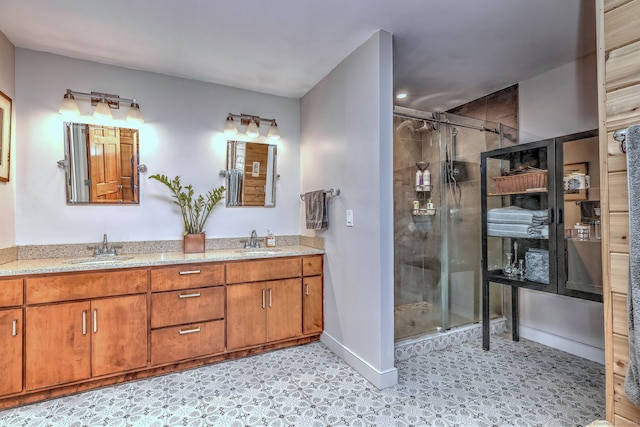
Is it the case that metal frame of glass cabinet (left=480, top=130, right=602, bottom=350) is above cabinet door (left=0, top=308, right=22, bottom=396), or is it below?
above

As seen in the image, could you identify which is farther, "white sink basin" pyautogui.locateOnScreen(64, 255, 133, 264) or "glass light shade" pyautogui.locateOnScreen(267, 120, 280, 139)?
"glass light shade" pyautogui.locateOnScreen(267, 120, 280, 139)

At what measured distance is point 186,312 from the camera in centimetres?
244

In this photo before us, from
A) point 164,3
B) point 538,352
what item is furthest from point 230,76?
point 538,352

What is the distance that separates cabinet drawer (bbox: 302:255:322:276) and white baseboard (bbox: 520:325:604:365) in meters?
2.00

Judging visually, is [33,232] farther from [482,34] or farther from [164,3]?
[482,34]

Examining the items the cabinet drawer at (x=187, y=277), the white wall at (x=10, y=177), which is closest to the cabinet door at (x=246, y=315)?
the cabinet drawer at (x=187, y=277)

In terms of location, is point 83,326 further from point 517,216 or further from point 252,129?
point 517,216

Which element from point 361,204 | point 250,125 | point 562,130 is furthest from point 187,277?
point 562,130

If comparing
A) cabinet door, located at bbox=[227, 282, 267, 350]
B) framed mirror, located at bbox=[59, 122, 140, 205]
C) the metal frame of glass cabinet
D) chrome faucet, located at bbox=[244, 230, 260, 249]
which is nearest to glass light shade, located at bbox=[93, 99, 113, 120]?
framed mirror, located at bbox=[59, 122, 140, 205]

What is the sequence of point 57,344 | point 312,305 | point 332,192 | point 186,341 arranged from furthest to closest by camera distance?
point 312,305, point 332,192, point 186,341, point 57,344

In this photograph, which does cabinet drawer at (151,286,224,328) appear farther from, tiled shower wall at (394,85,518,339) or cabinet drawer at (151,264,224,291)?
tiled shower wall at (394,85,518,339)

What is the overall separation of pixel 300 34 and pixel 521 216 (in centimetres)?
219

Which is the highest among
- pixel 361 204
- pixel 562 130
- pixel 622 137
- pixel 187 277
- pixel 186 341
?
pixel 562 130

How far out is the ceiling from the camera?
6.34ft
